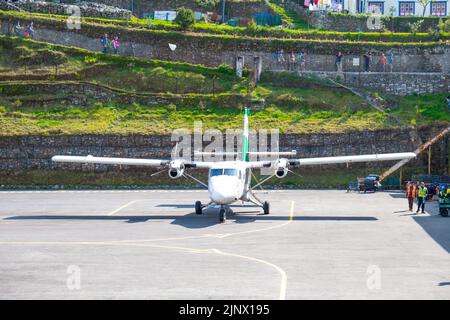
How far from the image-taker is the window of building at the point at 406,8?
92.2m

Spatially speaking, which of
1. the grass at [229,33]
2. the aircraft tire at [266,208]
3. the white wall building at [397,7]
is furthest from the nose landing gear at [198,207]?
the white wall building at [397,7]

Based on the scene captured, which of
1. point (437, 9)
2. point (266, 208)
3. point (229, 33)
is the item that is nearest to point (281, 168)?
point (266, 208)

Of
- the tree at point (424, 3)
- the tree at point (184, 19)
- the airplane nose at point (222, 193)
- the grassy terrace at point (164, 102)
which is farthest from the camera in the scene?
the tree at point (424, 3)

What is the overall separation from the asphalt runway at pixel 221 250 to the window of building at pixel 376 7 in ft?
132

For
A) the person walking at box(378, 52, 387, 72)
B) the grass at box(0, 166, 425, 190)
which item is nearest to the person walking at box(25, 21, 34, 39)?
the grass at box(0, 166, 425, 190)

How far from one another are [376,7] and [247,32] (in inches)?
670

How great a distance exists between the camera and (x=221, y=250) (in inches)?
1399

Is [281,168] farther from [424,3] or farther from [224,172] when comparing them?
[424,3]

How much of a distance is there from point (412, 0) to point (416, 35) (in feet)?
41.3

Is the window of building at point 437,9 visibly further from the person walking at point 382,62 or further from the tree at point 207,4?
the tree at point 207,4

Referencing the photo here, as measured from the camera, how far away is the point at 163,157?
214 feet

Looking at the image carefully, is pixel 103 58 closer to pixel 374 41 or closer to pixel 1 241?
pixel 374 41

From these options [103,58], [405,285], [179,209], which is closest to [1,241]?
[179,209]

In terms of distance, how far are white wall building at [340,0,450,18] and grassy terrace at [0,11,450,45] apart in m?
10.2
